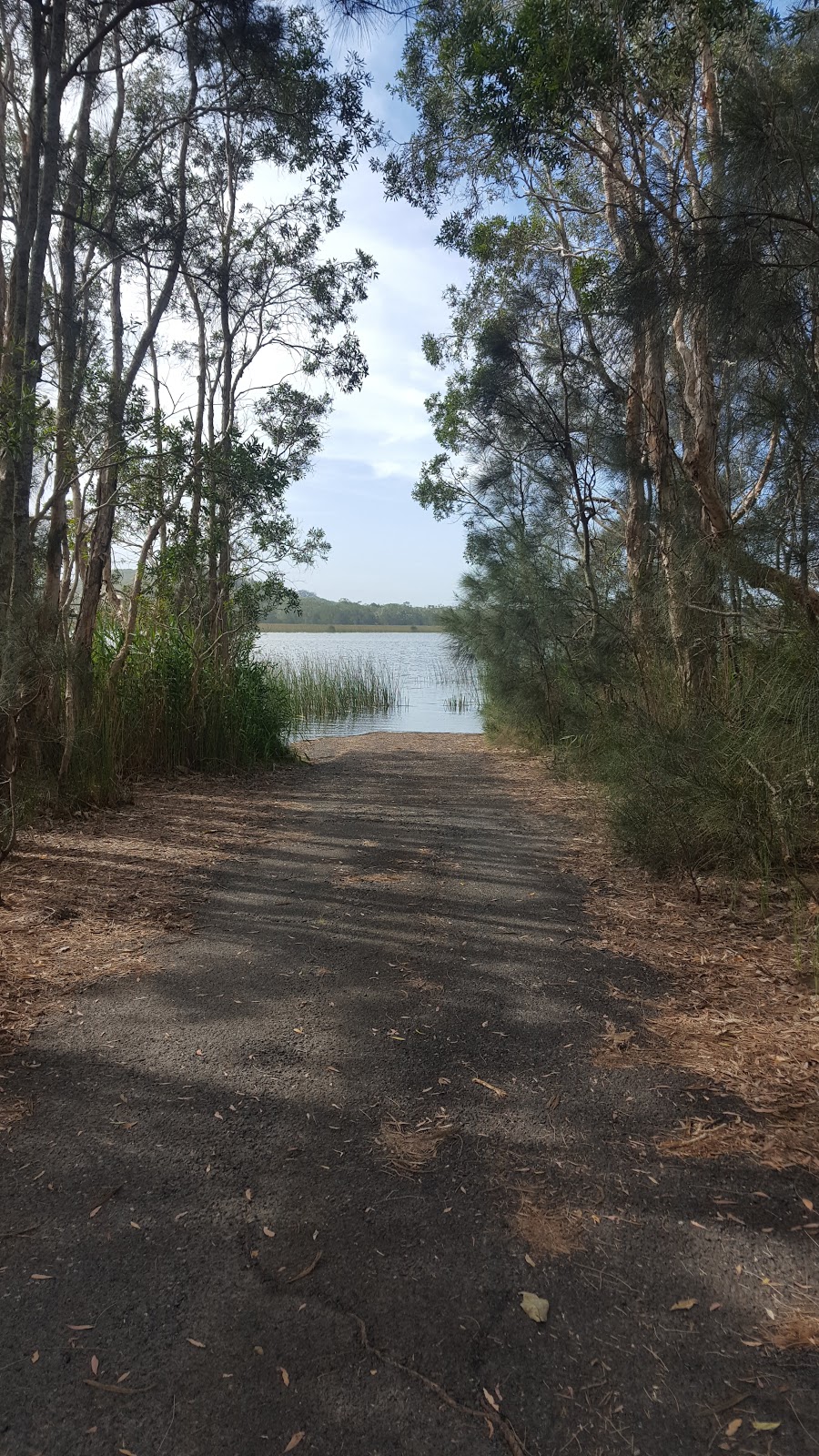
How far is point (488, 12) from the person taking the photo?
5234 mm

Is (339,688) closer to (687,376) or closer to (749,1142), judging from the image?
(687,376)

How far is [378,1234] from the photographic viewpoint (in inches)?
73.5

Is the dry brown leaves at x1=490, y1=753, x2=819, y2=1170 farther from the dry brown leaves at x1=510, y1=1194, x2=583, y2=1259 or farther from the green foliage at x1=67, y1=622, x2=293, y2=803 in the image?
the green foliage at x1=67, y1=622, x2=293, y2=803

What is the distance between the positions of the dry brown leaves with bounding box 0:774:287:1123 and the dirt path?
26cm

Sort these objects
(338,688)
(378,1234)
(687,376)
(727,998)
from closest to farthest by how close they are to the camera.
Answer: (378,1234)
(727,998)
(687,376)
(338,688)

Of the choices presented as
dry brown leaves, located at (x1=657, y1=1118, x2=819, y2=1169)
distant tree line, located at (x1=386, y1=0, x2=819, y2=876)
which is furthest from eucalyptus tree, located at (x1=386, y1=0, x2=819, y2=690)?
dry brown leaves, located at (x1=657, y1=1118, x2=819, y2=1169)

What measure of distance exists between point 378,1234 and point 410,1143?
1.21 ft

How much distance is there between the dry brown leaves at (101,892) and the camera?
3.34 m

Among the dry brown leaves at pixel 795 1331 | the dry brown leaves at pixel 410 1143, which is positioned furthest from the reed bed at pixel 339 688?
the dry brown leaves at pixel 795 1331

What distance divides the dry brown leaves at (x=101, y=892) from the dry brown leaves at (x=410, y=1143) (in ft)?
3.60

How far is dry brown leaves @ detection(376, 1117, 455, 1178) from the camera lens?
83.4 inches

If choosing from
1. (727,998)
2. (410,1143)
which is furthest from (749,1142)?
(727,998)

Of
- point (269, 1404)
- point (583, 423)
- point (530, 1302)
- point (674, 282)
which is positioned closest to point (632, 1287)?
point (530, 1302)

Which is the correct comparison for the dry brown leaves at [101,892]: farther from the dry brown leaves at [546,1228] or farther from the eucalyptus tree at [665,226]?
the eucalyptus tree at [665,226]
